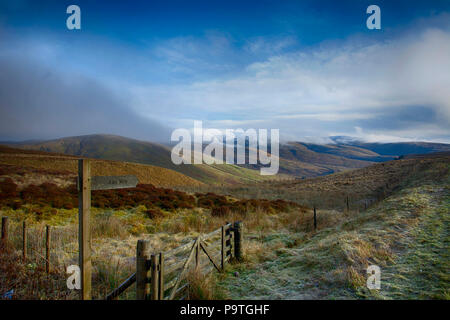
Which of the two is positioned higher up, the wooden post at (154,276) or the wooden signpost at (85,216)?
the wooden signpost at (85,216)

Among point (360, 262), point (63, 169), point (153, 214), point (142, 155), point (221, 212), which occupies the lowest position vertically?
point (221, 212)

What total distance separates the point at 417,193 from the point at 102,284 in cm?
1640

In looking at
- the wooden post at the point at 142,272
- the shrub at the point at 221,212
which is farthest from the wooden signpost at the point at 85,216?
the shrub at the point at 221,212

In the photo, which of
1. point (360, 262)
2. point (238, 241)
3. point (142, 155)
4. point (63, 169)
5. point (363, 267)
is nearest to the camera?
point (363, 267)

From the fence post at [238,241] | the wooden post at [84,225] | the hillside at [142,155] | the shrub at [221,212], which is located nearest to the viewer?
the wooden post at [84,225]

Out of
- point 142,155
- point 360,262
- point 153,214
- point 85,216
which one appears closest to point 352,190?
point 153,214

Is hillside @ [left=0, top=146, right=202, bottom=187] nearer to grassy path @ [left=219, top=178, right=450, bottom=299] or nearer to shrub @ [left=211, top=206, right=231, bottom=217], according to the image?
shrub @ [left=211, top=206, right=231, bottom=217]

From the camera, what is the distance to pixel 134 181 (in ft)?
14.6

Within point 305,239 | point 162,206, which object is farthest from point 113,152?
point 305,239

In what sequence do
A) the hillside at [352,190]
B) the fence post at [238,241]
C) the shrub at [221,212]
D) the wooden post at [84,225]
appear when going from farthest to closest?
the hillside at [352,190] < the shrub at [221,212] < the fence post at [238,241] < the wooden post at [84,225]

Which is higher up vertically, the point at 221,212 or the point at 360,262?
the point at 360,262

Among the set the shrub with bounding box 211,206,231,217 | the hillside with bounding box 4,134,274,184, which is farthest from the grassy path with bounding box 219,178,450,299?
the hillside with bounding box 4,134,274,184

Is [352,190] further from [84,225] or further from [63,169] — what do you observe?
[63,169]

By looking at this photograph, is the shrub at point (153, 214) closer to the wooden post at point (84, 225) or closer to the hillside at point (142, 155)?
the wooden post at point (84, 225)
